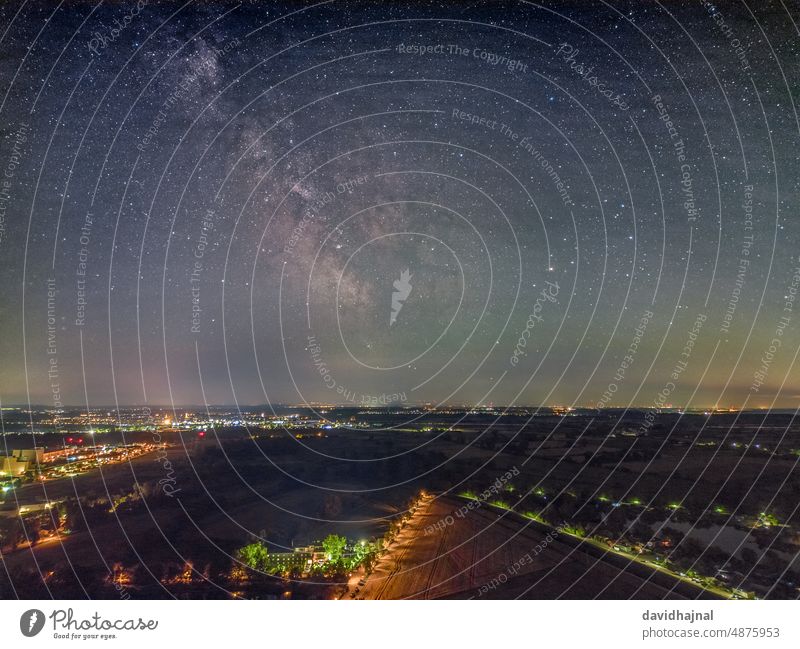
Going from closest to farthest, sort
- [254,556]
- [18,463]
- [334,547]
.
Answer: [254,556] → [334,547] → [18,463]

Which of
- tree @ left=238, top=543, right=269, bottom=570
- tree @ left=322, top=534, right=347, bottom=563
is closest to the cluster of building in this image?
tree @ left=238, top=543, right=269, bottom=570

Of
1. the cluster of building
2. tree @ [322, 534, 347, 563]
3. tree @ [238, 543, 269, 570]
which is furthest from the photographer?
the cluster of building

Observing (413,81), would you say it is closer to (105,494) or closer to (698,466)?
(105,494)

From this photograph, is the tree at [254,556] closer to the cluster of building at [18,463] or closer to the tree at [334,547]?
the tree at [334,547]

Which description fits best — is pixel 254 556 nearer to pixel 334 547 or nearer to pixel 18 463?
pixel 334 547

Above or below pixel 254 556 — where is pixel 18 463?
above

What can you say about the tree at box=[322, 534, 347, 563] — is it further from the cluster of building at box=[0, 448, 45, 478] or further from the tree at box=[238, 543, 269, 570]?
the cluster of building at box=[0, 448, 45, 478]

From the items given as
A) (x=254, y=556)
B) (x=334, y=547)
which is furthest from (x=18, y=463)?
(x=334, y=547)
